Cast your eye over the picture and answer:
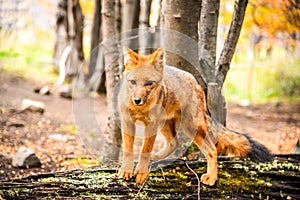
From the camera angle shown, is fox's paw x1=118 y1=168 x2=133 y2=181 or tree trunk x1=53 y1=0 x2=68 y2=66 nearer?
fox's paw x1=118 y1=168 x2=133 y2=181

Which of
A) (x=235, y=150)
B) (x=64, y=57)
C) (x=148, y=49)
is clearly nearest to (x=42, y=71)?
(x=64, y=57)

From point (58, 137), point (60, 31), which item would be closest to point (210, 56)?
point (58, 137)

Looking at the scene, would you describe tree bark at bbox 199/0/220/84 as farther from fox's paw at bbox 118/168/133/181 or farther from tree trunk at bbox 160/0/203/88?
fox's paw at bbox 118/168/133/181

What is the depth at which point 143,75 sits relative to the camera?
11.2ft

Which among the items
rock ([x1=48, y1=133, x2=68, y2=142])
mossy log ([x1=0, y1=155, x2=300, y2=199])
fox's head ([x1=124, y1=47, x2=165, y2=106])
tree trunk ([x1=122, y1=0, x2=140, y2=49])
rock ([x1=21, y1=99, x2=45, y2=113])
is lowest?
rock ([x1=48, y1=133, x2=68, y2=142])

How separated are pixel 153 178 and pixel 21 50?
1710 centimetres

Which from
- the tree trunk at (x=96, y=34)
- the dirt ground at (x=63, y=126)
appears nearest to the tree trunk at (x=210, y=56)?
the dirt ground at (x=63, y=126)

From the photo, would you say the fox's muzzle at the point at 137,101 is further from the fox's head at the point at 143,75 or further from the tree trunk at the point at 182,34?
the tree trunk at the point at 182,34

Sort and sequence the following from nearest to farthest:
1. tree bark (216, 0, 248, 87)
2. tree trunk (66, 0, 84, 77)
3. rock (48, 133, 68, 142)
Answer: tree bark (216, 0, 248, 87) < rock (48, 133, 68, 142) < tree trunk (66, 0, 84, 77)

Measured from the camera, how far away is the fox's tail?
4000 millimetres

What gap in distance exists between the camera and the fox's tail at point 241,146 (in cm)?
400

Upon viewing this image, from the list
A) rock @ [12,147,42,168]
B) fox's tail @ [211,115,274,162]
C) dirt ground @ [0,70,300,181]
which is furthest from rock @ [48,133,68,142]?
fox's tail @ [211,115,274,162]

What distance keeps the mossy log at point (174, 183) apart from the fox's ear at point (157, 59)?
932 mm

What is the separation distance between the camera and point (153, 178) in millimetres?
3498
